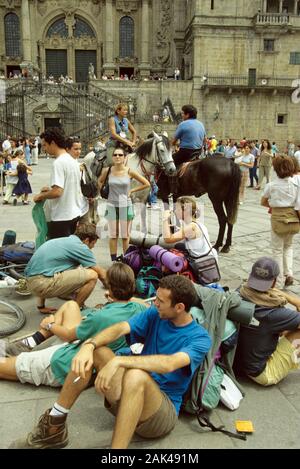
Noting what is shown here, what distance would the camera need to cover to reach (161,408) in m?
2.88

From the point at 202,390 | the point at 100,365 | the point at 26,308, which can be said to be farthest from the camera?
the point at 26,308

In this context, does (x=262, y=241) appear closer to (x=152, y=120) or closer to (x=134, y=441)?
(x=134, y=441)

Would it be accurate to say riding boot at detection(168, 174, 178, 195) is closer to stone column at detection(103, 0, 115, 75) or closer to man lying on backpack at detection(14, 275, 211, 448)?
man lying on backpack at detection(14, 275, 211, 448)

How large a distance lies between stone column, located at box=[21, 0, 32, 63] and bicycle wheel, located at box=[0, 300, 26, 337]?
42.5 meters

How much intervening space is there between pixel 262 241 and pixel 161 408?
6456 millimetres

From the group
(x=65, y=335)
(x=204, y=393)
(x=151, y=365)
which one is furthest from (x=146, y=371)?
(x=65, y=335)

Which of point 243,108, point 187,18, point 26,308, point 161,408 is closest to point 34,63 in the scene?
point 187,18

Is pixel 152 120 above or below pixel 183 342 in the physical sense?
above

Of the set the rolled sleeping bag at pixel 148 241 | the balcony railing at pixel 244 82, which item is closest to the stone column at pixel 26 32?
the balcony railing at pixel 244 82

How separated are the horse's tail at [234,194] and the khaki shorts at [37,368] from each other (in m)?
4.93

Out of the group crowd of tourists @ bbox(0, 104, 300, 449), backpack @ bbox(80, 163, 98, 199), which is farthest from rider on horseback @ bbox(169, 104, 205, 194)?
crowd of tourists @ bbox(0, 104, 300, 449)

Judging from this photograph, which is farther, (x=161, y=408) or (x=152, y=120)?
(x=152, y=120)

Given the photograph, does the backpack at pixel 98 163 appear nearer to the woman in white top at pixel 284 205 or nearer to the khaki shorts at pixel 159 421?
→ the woman in white top at pixel 284 205

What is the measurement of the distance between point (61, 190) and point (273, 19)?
128 ft
